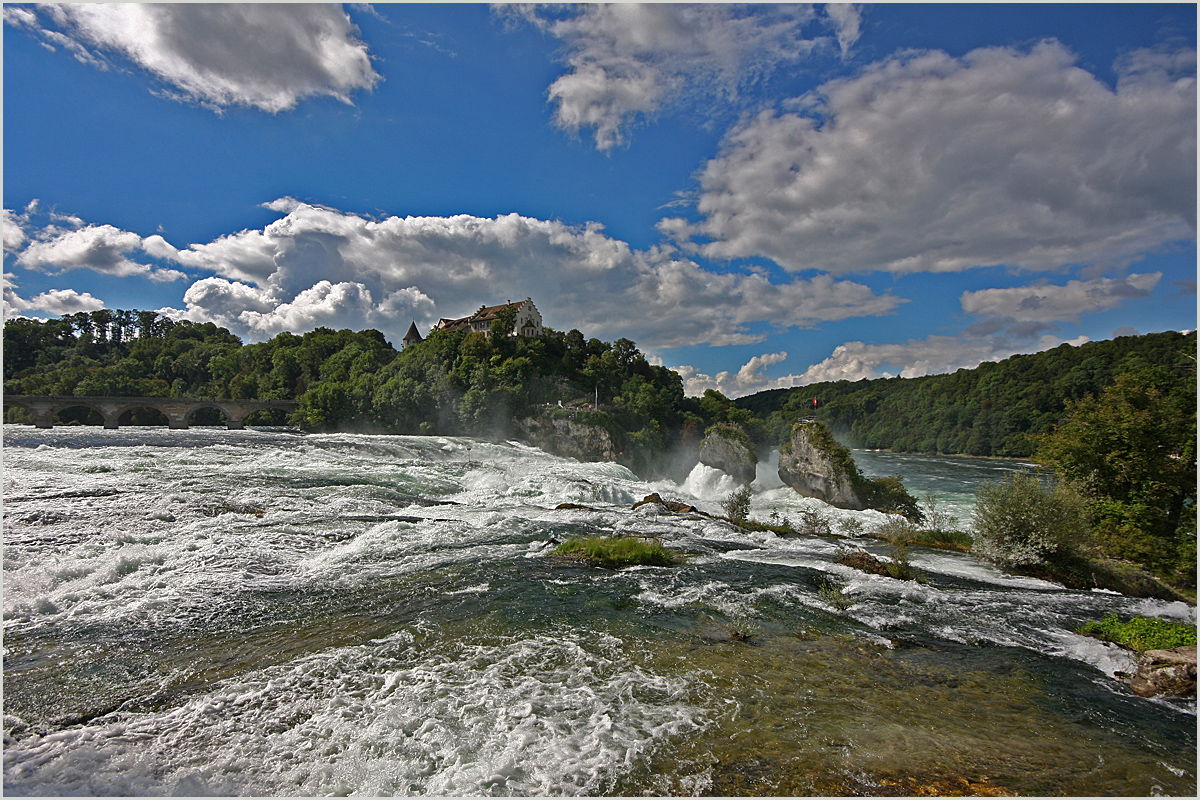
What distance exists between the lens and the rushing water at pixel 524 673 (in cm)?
511

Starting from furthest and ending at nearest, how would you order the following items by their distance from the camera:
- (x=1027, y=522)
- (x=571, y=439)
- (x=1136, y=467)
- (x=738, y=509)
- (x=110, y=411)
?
(x=110, y=411)
(x=571, y=439)
(x=738, y=509)
(x=1136, y=467)
(x=1027, y=522)

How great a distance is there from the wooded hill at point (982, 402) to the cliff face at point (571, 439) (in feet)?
89.8

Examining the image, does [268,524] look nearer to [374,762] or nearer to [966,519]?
[374,762]

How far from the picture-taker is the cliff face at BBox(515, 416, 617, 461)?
57938 mm

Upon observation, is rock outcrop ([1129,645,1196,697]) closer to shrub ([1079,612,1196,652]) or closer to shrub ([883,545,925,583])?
shrub ([1079,612,1196,652])

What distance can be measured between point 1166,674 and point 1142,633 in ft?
7.44

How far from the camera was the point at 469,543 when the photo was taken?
1462 centimetres

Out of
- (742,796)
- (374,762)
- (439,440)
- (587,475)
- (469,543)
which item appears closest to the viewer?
(742,796)

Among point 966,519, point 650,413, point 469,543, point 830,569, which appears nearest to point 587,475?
point 469,543

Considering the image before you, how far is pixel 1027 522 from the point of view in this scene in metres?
13.7

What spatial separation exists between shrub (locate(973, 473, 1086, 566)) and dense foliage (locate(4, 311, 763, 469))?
150 feet

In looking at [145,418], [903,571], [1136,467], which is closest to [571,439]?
[903,571]

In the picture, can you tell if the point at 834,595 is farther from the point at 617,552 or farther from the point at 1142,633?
the point at 617,552

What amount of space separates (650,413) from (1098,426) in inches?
2170
